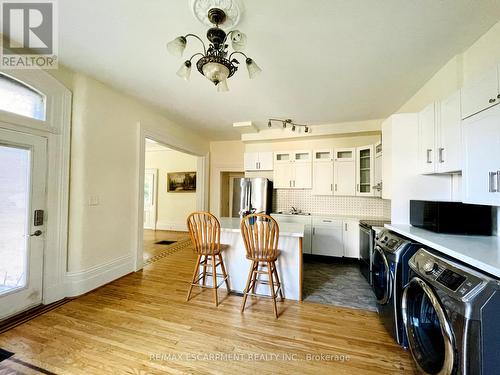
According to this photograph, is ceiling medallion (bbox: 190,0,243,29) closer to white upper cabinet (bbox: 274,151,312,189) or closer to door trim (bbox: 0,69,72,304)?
door trim (bbox: 0,69,72,304)

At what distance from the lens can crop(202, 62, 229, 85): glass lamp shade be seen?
1.48 m

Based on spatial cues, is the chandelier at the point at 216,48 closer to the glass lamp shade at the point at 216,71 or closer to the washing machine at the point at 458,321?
the glass lamp shade at the point at 216,71

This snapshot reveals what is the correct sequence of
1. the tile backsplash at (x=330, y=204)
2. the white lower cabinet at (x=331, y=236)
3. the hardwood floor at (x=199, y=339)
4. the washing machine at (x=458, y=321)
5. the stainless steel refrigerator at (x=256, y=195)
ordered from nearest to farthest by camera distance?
the washing machine at (x=458, y=321) < the hardwood floor at (x=199, y=339) < the white lower cabinet at (x=331, y=236) < the tile backsplash at (x=330, y=204) < the stainless steel refrigerator at (x=256, y=195)

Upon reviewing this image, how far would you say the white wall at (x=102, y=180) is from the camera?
2.53 metres

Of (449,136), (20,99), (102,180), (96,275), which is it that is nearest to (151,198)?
(102,180)

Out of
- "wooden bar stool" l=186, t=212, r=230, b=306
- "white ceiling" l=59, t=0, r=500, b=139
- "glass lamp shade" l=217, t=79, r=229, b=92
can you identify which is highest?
"white ceiling" l=59, t=0, r=500, b=139

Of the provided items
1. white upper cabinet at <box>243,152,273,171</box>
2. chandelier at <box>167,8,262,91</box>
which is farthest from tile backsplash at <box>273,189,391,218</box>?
chandelier at <box>167,8,262,91</box>

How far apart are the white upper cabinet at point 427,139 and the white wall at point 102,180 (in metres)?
3.87

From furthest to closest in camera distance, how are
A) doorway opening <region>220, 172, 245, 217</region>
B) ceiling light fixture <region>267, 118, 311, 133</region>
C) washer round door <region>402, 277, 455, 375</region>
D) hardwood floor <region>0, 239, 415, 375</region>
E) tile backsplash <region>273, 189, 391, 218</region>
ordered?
doorway opening <region>220, 172, 245, 217</region> < tile backsplash <region>273, 189, 391, 218</region> < ceiling light fixture <region>267, 118, 311, 133</region> < hardwood floor <region>0, 239, 415, 375</region> < washer round door <region>402, 277, 455, 375</region>

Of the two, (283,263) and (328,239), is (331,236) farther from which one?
(283,263)

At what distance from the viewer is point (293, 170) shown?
448 centimetres

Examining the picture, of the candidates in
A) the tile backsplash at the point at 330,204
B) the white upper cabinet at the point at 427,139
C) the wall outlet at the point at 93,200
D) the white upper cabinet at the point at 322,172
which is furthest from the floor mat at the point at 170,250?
the white upper cabinet at the point at 427,139

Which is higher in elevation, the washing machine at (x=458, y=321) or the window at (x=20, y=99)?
the window at (x=20, y=99)

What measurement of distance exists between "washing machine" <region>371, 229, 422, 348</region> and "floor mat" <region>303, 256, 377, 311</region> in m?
0.48
